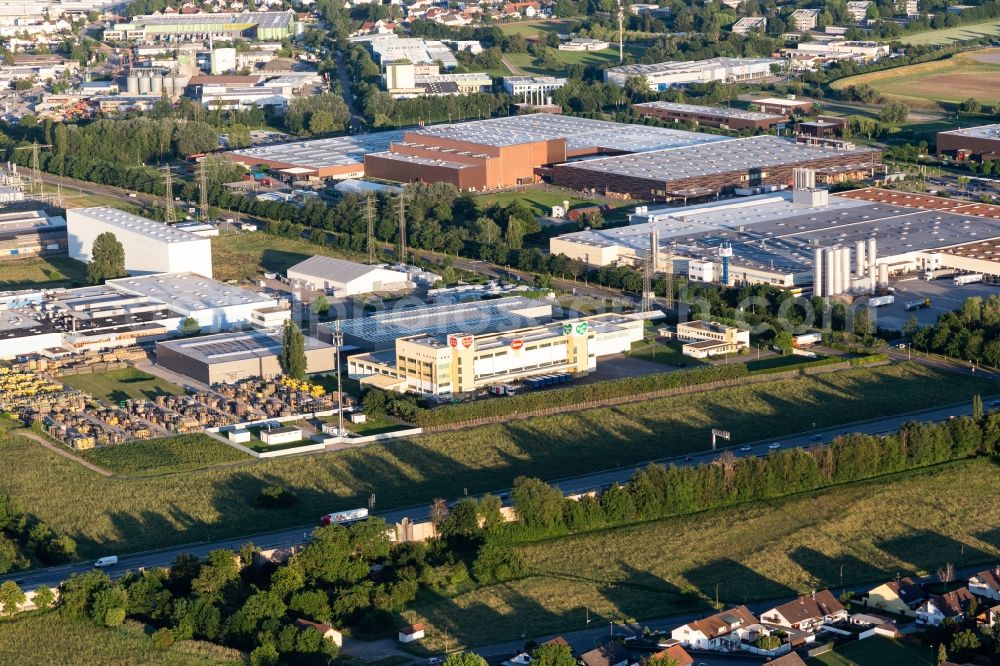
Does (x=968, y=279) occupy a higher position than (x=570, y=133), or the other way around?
(x=570, y=133)

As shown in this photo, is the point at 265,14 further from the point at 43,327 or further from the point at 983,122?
the point at 43,327

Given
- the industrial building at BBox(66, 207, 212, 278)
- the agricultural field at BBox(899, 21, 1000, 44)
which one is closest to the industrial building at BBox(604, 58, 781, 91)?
the agricultural field at BBox(899, 21, 1000, 44)

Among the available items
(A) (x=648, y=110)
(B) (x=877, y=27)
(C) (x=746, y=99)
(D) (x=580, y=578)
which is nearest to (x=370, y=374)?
(D) (x=580, y=578)

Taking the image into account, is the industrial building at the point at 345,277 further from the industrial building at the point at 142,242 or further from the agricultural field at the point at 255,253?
the industrial building at the point at 142,242

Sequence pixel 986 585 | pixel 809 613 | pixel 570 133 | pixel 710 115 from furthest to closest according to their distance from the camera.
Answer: pixel 710 115 → pixel 570 133 → pixel 986 585 → pixel 809 613

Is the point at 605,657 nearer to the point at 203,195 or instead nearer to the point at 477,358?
the point at 477,358

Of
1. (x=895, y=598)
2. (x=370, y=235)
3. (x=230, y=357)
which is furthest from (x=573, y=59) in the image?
(x=895, y=598)

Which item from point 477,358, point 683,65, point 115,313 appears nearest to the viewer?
point 477,358

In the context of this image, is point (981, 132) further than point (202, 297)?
Yes
